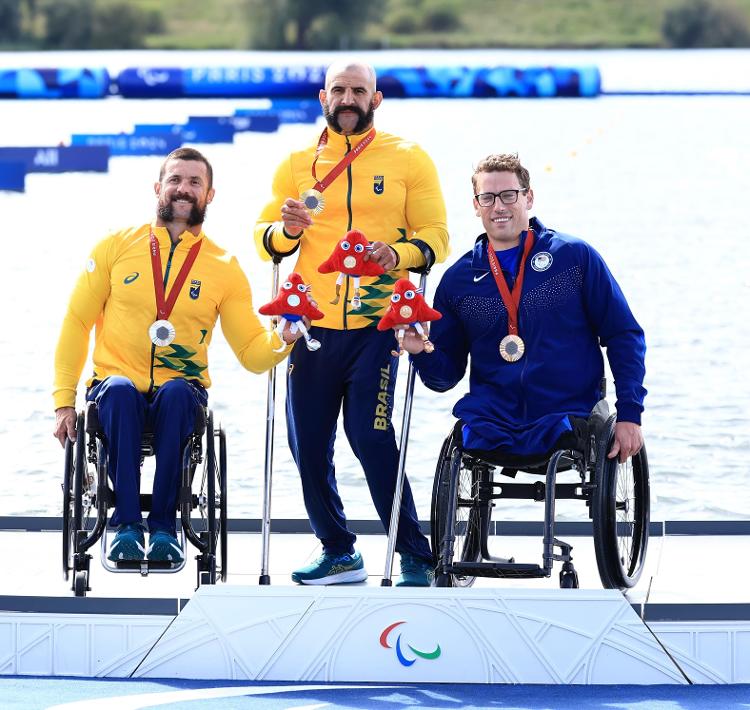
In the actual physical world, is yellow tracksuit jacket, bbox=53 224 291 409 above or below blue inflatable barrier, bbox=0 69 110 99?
below

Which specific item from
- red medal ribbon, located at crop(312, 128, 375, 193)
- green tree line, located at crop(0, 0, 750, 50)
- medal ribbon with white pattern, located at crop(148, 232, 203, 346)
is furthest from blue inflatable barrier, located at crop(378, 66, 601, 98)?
medal ribbon with white pattern, located at crop(148, 232, 203, 346)

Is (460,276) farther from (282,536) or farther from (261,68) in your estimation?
(261,68)

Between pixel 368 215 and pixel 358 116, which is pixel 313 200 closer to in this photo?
pixel 368 215

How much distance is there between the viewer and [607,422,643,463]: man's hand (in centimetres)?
410

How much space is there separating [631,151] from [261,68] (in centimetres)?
1391

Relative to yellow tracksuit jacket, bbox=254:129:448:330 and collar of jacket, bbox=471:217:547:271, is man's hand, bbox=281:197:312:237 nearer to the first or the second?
yellow tracksuit jacket, bbox=254:129:448:330

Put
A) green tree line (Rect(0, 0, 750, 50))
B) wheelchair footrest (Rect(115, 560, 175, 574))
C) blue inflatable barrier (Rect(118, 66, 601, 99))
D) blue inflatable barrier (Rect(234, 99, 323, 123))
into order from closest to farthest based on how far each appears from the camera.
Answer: wheelchair footrest (Rect(115, 560, 175, 574))
blue inflatable barrier (Rect(234, 99, 323, 123))
blue inflatable barrier (Rect(118, 66, 601, 99))
green tree line (Rect(0, 0, 750, 50))

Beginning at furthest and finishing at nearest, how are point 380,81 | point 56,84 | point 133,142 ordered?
1. point 56,84
2. point 380,81
3. point 133,142

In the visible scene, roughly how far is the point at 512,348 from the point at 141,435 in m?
1.06

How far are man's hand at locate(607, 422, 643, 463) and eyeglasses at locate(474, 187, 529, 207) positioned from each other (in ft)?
2.27

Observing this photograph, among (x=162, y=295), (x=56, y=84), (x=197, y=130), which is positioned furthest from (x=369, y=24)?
(x=162, y=295)

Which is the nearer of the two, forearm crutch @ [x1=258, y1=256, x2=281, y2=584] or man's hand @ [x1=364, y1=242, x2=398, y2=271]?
man's hand @ [x1=364, y1=242, x2=398, y2=271]

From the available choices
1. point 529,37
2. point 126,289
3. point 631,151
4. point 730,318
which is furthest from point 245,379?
point 529,37

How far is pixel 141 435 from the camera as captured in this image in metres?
4.28
